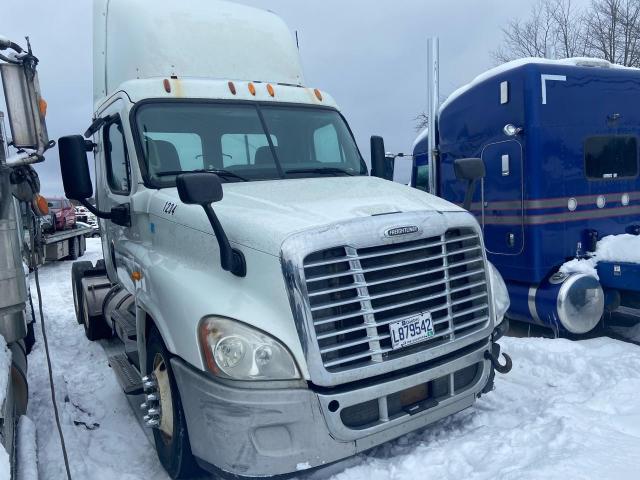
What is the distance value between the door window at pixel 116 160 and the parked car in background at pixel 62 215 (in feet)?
43.3

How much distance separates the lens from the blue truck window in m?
6.79

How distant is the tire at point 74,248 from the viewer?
1767 centimetres

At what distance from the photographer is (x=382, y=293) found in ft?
10.3

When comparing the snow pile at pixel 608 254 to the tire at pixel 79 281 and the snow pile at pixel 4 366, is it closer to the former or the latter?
the snow pile at pixel 4 366

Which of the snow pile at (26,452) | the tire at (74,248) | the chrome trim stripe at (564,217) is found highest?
the chrome trim stripe at (564,217)

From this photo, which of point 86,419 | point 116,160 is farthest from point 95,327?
point 116,160

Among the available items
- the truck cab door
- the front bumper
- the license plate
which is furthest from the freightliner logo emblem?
the truck cab door

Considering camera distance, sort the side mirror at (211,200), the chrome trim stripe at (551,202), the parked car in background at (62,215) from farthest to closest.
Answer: the parked car in background at (62,215) < the chrome trim stripe at (551,202) < the side mirror at (211,200)

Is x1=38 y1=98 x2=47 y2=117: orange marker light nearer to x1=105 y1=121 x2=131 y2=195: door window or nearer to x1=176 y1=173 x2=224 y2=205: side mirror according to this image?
x1=105 y1=121 x2=131 y2=195: door window

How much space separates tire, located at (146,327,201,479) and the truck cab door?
1.22 metres

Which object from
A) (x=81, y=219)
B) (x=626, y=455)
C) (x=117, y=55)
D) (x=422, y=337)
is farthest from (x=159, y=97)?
(x=81, y=219)

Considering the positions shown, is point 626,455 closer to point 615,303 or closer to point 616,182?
point 615,303

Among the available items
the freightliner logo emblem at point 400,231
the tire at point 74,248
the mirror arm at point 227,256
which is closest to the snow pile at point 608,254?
the freightliner logo emblem at point 400,231

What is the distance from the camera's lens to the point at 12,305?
378 centimetres
